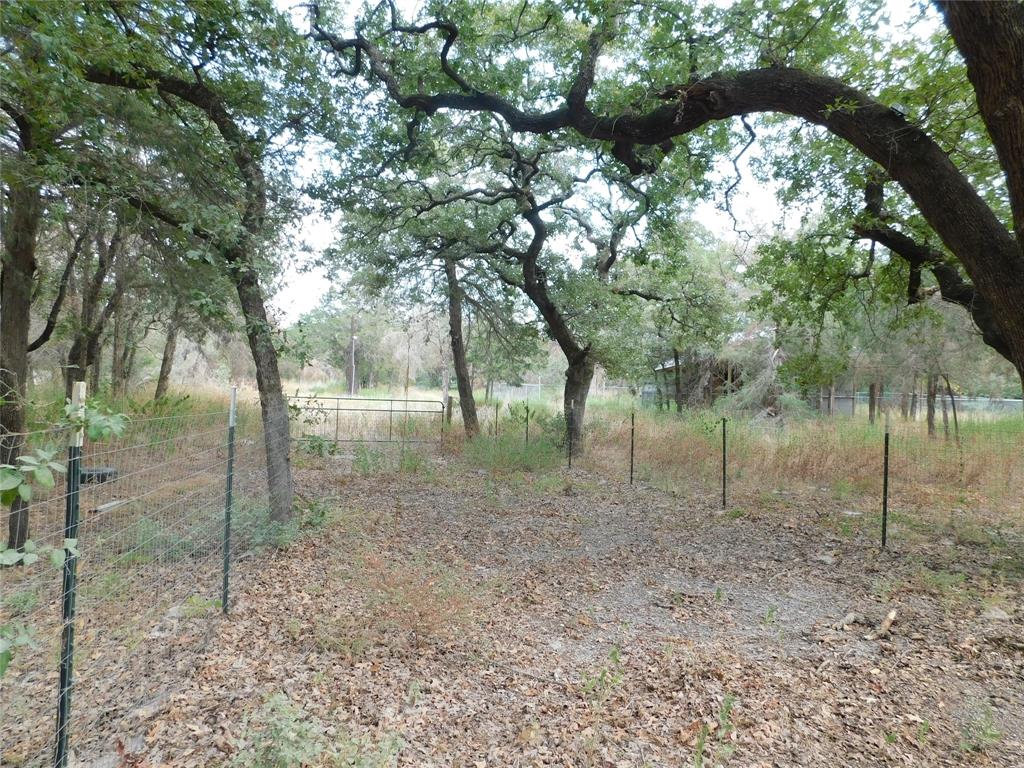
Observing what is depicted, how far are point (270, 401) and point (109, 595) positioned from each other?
2.59 m

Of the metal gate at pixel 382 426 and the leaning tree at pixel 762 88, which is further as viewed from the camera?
the metal gate at pixel 382 426

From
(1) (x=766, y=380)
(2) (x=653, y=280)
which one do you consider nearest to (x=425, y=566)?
(2) (x=653, y=280)

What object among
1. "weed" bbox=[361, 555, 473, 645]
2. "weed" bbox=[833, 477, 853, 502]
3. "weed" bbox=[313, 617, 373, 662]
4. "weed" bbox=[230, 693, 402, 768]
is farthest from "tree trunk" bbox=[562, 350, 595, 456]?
"weed" bbox=[230, 693, 402, 768]

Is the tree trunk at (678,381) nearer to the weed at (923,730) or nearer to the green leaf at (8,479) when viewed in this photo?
the weed at (923,730)

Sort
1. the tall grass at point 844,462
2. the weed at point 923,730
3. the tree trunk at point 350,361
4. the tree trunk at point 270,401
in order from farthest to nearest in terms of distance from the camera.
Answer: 1. the tree trunk at point 350,361
2. the tall grass at point 844,462
3. the tree trunk at point 270,401
4. the weed at point 923,730

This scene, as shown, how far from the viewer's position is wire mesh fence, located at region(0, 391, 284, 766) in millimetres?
2842

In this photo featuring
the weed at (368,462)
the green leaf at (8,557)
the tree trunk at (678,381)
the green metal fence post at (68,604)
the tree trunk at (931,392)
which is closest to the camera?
the green leaf at (8,557)

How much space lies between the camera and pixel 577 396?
42.2 ft

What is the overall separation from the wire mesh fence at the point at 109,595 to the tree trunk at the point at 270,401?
0.16 metres

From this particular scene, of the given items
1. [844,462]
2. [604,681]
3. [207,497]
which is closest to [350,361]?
Result: [844,462]

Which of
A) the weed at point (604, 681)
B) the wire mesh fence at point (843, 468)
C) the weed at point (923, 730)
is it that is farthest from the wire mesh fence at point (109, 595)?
the wire mesh fence at point (843, 468)

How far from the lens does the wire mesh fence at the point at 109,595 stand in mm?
2842

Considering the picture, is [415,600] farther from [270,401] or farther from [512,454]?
[512,454]

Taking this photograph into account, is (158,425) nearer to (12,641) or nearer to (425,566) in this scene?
(425,566)
